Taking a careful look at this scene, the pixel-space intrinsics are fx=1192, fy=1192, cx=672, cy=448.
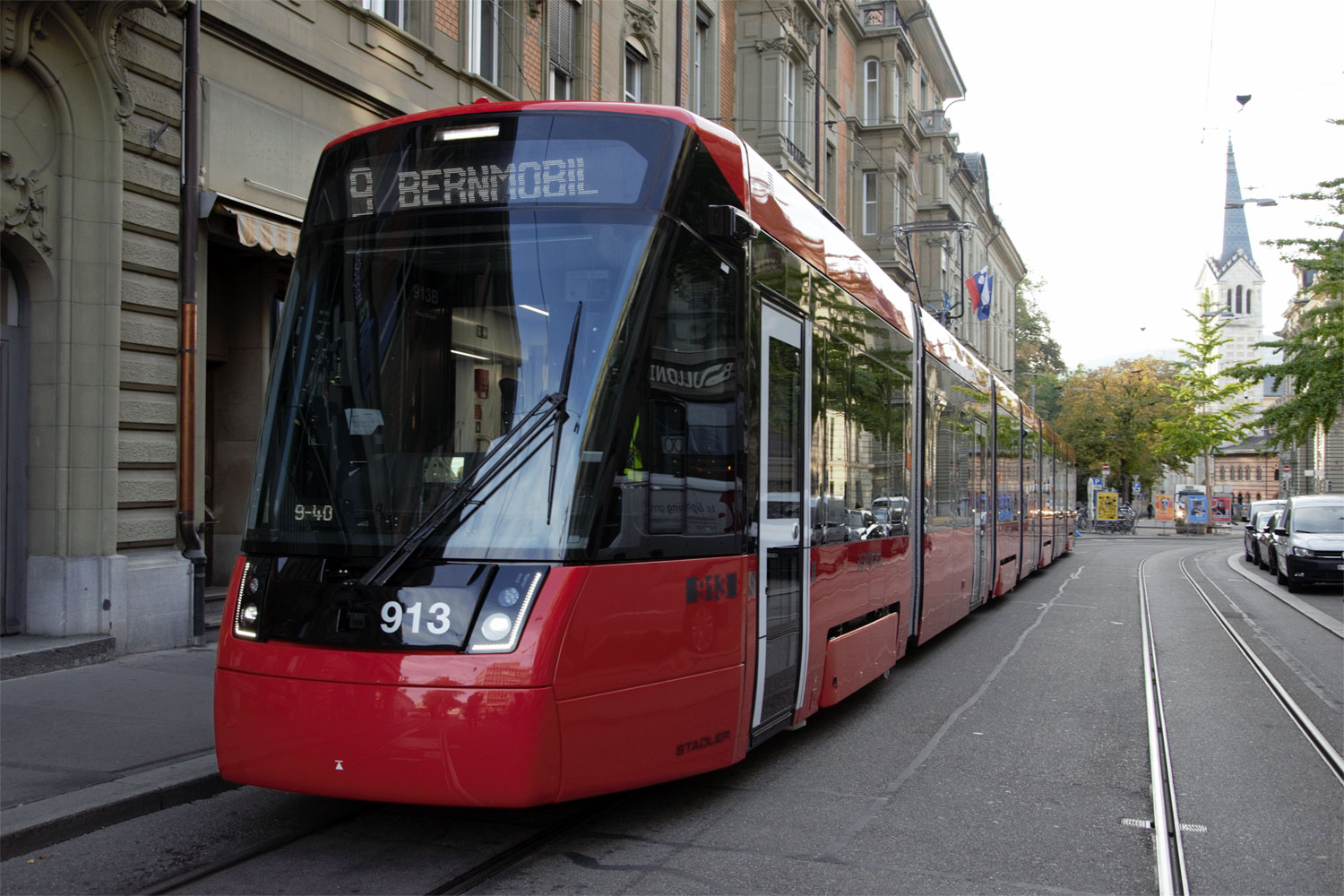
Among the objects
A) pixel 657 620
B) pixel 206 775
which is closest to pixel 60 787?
pixel 206 775

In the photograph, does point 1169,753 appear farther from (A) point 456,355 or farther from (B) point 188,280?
(B) point 188,280

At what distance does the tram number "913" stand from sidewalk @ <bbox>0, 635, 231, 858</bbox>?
5.94 feet

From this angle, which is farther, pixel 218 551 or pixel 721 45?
pixel 721 45

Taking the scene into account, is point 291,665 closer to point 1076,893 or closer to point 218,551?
point 1076,893

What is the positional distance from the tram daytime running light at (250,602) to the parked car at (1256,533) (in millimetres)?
25372

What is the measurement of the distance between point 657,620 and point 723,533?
636 millimetres

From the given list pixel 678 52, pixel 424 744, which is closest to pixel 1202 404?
pixel 678 52

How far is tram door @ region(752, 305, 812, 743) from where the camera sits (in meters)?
5.88

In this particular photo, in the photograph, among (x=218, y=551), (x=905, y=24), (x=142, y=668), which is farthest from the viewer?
(x=905, y=24)

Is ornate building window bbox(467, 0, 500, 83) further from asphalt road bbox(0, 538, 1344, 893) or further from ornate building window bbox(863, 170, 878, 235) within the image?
ornate building window bbox(863, 170, 878, 235)

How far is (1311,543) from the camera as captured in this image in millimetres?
20438

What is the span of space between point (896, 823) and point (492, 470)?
2.55 m

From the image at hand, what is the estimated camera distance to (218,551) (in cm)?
1204

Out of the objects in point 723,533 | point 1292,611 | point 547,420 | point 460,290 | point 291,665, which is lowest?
point 1292,611
